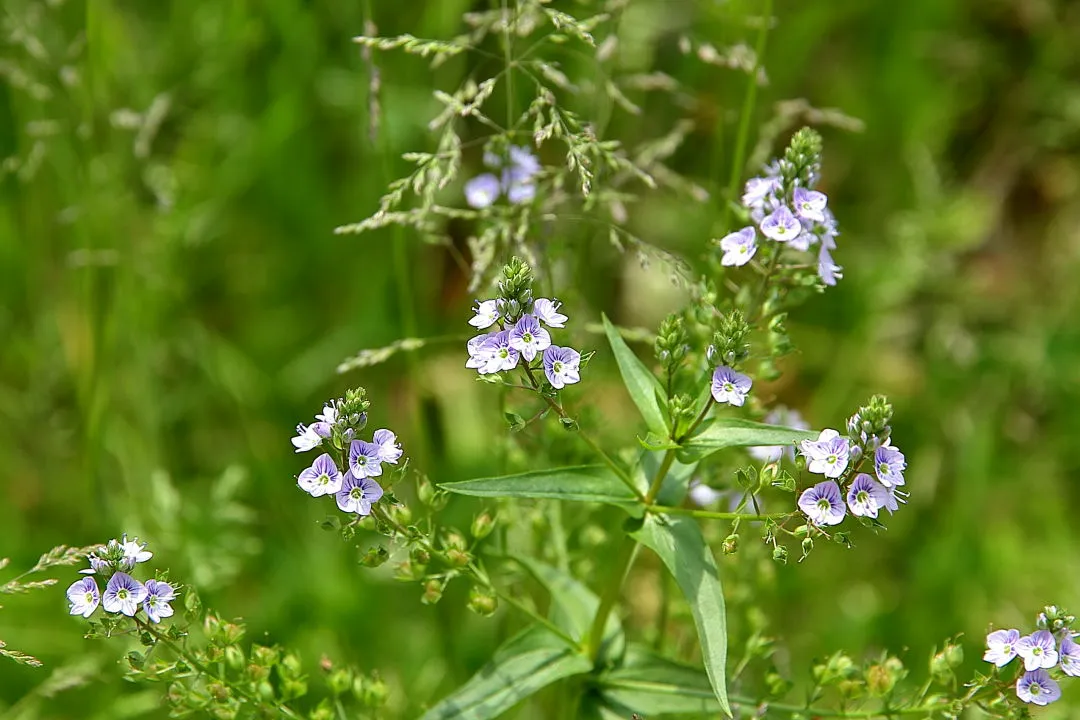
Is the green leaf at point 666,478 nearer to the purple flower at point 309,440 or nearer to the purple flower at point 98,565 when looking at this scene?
the purple flower at point 309,440

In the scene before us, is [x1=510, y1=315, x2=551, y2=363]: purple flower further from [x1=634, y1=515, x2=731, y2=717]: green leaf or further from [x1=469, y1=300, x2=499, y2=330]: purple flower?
[x1=634, y1=515, x2=731, y2=717]: green leaf

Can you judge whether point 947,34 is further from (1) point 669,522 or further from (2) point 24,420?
(2) point 24,420

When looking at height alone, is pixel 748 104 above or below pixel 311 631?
above

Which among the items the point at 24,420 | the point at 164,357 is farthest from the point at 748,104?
the point at 24,420

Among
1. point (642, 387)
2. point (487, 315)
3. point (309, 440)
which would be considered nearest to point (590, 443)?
point (642, 387)

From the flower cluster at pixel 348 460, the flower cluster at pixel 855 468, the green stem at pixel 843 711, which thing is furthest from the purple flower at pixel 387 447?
the green stem at pixel 843 711
